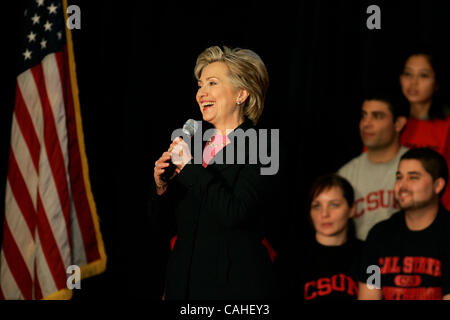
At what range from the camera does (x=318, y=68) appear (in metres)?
4.19

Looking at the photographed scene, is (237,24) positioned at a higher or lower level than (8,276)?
higher

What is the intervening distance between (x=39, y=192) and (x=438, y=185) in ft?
6.72

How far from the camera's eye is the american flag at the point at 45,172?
3.38 metres

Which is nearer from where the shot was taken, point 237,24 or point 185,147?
point 185,147

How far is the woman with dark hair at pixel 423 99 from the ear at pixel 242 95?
2144mm

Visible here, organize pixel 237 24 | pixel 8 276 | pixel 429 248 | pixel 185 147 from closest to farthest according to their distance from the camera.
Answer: pixel 185 147
pixel 429 248
pixel 8 276
pixel 237 24

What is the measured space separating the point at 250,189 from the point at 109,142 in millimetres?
2068

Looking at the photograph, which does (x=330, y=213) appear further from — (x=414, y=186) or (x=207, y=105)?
(x=207, y=105)

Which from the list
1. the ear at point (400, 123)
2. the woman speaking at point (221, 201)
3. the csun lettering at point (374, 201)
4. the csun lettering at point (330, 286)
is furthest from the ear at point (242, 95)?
the ear at point (400, 123)

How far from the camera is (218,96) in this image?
6.39ft

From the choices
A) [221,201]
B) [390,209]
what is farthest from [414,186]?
[221,201]
